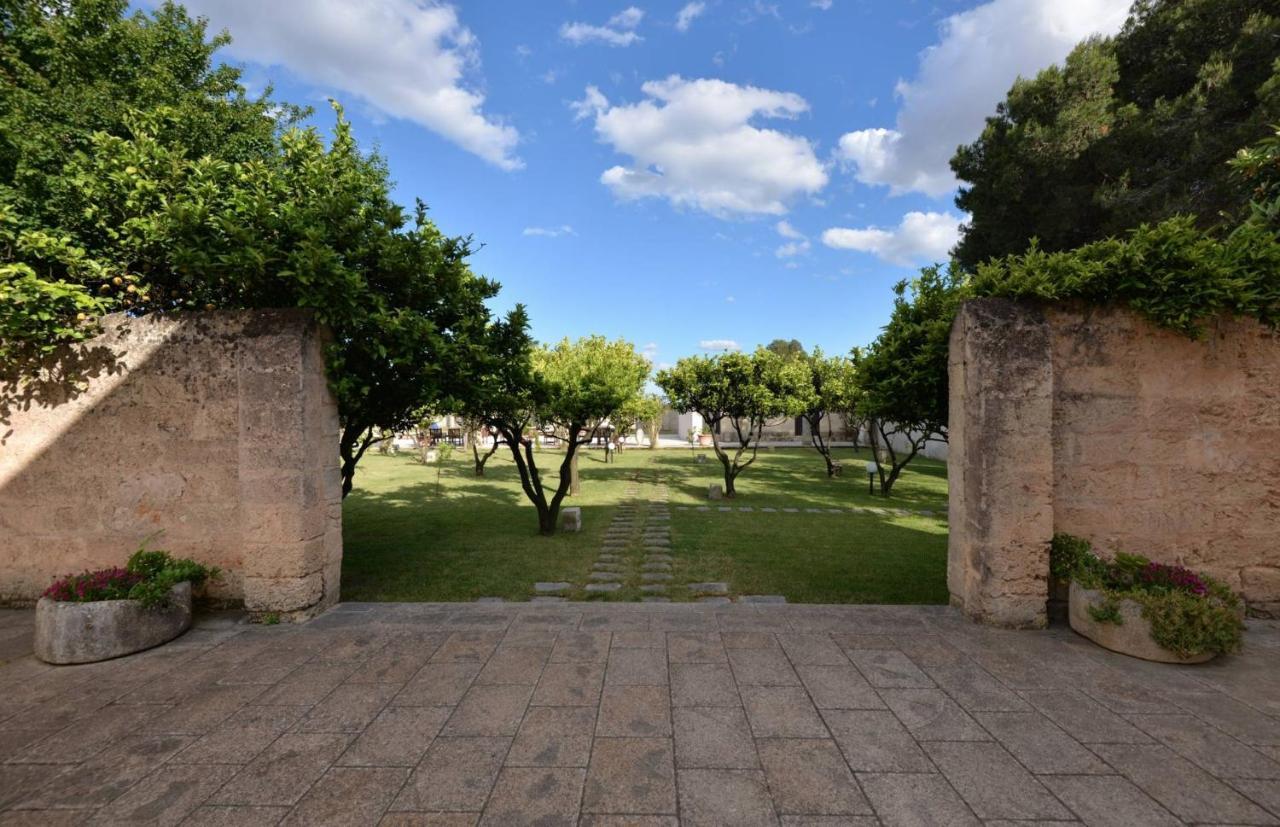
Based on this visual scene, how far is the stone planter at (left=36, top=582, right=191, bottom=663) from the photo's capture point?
3.76 meters

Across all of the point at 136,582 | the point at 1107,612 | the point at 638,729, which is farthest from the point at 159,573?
the point at 1107,612

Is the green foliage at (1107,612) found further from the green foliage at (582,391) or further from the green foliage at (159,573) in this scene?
the green foliage at (159,573)

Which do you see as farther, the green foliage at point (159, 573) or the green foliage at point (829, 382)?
the green foliage at point (829, 382)

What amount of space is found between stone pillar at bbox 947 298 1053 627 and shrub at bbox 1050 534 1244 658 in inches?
10.3

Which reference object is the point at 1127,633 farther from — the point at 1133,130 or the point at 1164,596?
the point at 1133,130

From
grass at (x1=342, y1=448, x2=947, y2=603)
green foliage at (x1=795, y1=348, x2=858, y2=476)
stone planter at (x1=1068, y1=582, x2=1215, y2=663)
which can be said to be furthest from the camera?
green foliage at (x1=795, y1=348, x2=858, y2=476)

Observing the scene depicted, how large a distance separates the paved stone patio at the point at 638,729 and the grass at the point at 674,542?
1.65 meters

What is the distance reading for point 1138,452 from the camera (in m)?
4.50

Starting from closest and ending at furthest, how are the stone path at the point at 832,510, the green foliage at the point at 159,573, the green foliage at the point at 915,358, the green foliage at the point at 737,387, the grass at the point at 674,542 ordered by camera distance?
the green foliage at the point at 159,573 < the green foliage at the point at 915,358 < the grass at the point at 674,542 < the stone path at the point at 832,510 < the green foliage at the point at 737,387

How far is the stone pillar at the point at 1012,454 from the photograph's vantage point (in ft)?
14.1

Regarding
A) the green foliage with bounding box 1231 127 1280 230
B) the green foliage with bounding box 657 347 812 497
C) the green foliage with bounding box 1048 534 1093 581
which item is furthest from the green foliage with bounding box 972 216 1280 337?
the green foliage with bounding box 657 347 812 497

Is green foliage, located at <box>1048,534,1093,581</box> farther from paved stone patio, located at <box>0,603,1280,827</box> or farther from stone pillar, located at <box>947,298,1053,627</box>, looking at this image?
paved stone patio, located at <box>0,603,1280,827</box>

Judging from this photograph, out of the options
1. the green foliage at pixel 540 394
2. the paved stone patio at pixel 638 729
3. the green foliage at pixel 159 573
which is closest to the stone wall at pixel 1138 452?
the paved stone patio at pixel 638 729

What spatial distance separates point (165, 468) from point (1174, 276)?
872cm
